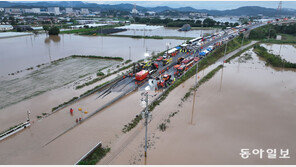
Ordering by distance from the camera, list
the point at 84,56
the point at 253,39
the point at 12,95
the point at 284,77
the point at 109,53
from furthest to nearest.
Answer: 1. the point at 253,39
2. the point at 109,53
3. the point at 84,56
4. the point at 284,77
5. the point at 12,95

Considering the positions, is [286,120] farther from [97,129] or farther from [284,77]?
[97,129]

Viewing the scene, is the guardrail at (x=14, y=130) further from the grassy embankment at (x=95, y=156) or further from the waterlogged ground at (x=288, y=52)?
the waterlogged ground at (x=288, y=52)

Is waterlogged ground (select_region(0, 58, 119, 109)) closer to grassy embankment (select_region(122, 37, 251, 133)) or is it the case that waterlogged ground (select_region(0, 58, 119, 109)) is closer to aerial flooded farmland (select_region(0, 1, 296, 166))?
aerial flooded farmland (select_region(0, 1, 296, 166))

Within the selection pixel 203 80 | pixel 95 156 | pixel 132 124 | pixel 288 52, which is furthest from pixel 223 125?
pixel 288 52

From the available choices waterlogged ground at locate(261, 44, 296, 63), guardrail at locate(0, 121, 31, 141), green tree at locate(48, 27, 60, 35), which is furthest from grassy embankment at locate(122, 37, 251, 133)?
green tree at locate(48, 27, 60, 35)

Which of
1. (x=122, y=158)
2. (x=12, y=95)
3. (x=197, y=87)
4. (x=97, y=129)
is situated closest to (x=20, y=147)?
(x=97, y=129)

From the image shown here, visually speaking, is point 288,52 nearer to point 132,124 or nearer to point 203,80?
point 203,80
